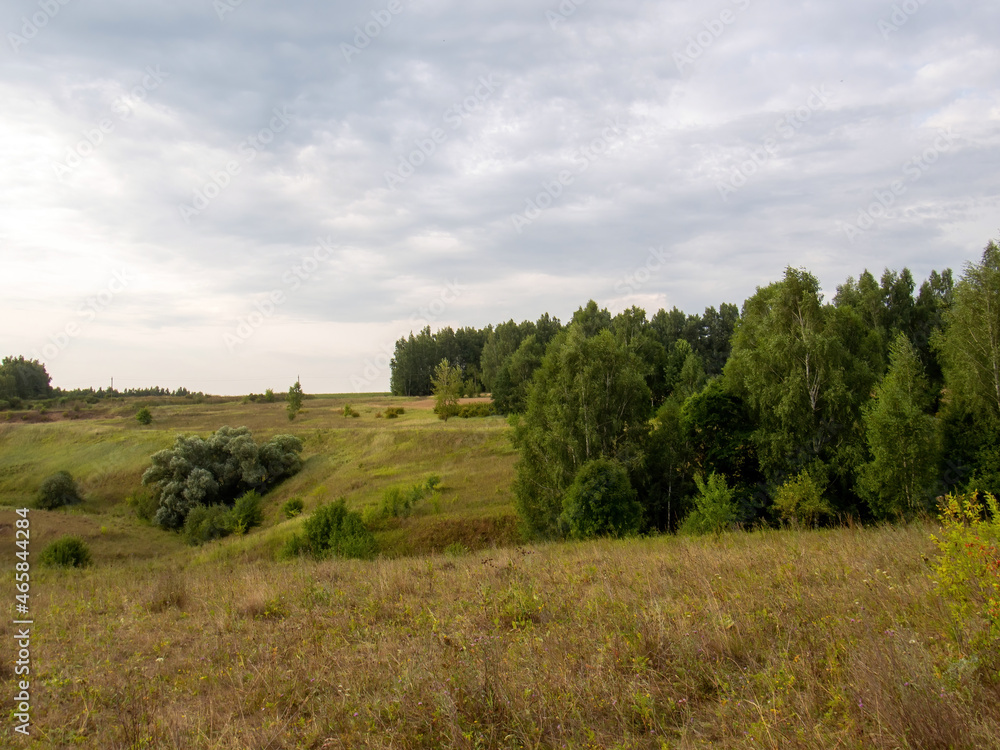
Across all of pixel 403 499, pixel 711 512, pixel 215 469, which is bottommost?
pixel 215 469

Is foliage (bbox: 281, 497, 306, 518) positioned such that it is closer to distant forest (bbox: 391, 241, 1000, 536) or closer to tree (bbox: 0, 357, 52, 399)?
distant forest (bbox: 391, 241, 1000, 536)

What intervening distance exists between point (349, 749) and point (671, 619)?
3254 millimetres

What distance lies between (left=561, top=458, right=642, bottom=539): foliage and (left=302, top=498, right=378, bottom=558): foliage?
970cm

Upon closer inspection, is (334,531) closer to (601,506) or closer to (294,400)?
(601,506)

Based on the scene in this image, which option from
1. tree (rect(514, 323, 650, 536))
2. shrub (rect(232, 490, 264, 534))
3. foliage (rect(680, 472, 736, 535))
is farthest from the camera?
shrub (rect(232, 490, 264, 534))

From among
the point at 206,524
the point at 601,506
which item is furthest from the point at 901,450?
the point at 206,524

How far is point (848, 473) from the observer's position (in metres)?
28.6

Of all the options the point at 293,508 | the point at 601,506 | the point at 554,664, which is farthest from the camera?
the point at 293,508

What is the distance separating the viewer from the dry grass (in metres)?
3.67

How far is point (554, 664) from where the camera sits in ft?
15.9

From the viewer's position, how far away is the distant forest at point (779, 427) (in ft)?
82.9

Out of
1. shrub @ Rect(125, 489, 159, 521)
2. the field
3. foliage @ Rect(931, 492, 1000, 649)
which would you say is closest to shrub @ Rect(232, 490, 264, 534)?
shrub @ Rect(125, 489, 159, 521)

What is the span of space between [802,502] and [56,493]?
182ft

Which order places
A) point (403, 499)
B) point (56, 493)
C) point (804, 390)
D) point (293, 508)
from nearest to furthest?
point (804, 390), point (403, 499), point (293, 508), point (56, 493)
